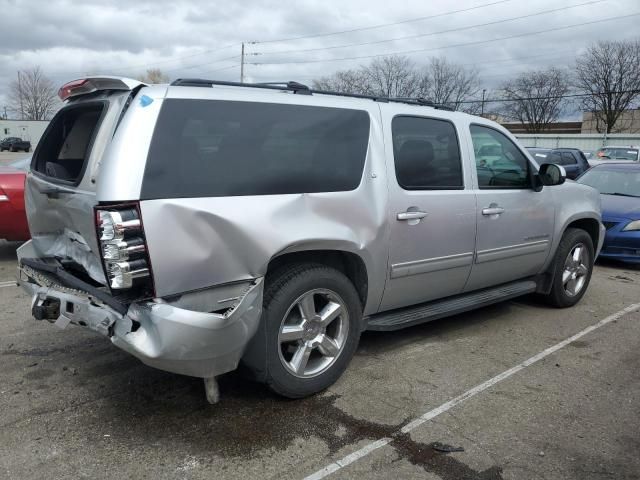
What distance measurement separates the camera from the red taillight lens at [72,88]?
349 centimetres

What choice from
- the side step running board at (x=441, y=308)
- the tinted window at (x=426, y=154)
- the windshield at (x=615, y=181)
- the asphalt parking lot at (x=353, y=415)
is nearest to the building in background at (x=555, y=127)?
the windshield at (x=615, y=181)

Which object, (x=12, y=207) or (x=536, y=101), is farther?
(x=536, y=101)

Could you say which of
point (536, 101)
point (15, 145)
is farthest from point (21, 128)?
point (536, 101)

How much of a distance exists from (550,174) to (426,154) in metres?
1.57

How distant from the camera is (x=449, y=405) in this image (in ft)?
12.0

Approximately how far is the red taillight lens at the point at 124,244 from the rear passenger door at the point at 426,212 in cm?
175

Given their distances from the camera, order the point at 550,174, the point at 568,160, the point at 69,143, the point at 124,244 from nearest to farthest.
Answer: the point at 124,244, the point at 69,143, the point at 550,174, the point at 568,160

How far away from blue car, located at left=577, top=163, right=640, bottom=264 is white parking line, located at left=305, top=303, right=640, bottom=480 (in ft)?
9.16

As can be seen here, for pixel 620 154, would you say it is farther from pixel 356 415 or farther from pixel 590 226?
pixel 356 415

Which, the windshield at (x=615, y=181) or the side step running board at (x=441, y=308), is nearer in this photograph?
the side step running board at (x=441, y=308)

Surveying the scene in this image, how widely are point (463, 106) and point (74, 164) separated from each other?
173ft

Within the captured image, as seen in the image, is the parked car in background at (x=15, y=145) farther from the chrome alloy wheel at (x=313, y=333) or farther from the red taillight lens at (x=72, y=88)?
the chrome alloy wheel at (x=313, y=333)

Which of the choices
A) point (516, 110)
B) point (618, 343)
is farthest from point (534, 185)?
point (516, 110)

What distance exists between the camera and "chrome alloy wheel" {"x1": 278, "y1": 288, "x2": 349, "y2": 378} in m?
3.49
